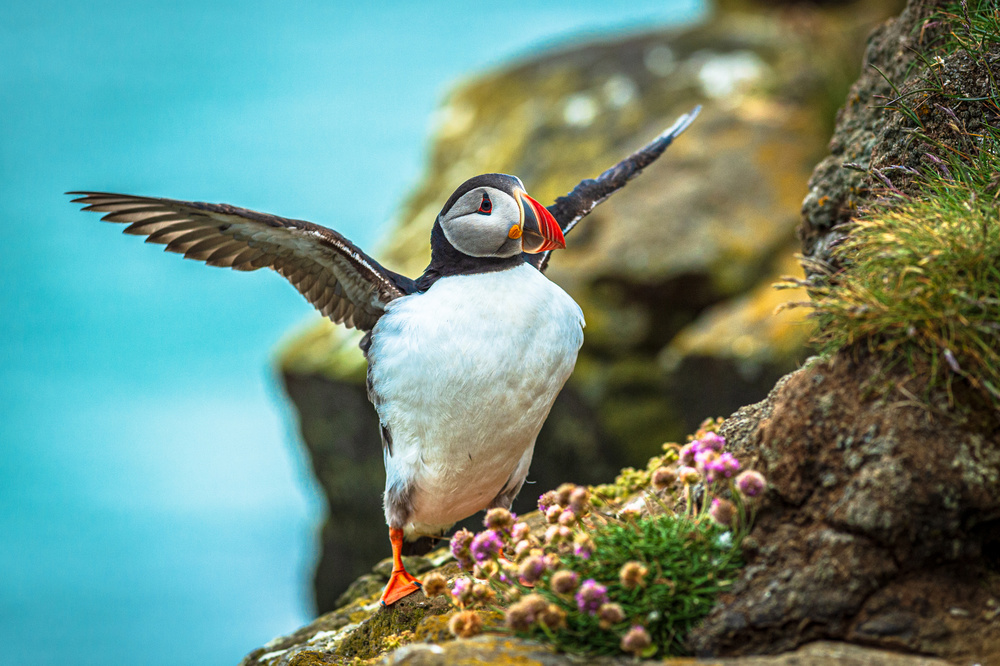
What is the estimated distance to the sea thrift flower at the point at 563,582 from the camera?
3.24m

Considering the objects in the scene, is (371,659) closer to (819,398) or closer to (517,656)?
(517,656)

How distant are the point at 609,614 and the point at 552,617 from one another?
206mm

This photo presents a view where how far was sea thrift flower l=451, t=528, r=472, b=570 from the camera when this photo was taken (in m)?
3.77

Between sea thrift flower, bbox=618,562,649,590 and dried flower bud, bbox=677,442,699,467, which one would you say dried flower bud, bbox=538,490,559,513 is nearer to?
dried flower bud, bbox=677,442,699,467

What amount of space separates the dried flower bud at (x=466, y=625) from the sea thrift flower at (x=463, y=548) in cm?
28

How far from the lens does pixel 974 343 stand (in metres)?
3.33

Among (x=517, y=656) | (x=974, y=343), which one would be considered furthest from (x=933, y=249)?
(x=517, y=656)

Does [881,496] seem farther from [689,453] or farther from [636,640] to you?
[636,640]

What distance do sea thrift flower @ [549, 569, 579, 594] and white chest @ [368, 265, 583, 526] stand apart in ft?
5.47

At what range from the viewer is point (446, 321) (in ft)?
16.0

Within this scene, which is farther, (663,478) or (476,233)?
(476,233)

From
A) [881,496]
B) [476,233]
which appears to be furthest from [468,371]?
[881,496]

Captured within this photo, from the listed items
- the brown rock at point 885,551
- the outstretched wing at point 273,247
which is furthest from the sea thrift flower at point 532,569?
the outstretched wing at point 273,247

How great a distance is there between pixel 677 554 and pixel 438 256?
2463 millimetres
